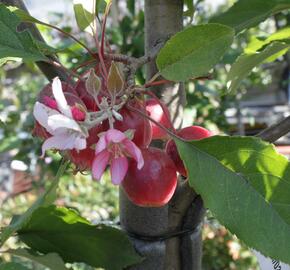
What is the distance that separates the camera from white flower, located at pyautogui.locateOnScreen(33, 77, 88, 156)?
0.41m

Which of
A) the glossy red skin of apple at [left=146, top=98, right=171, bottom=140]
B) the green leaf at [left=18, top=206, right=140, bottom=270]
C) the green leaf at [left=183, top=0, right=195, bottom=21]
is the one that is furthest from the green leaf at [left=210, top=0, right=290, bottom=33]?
the green leaf at [left=18, top=206, right=140, bottom=270]

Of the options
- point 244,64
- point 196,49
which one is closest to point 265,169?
point 196,49

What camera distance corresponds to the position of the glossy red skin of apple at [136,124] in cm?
50

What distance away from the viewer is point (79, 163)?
20.6 inches

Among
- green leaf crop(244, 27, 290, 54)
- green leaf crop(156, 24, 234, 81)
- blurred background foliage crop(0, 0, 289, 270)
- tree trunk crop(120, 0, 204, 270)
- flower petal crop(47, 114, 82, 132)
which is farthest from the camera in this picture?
blurred background foliage crop(0, 0, 289, 270)

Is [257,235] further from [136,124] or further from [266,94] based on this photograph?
[266,94]

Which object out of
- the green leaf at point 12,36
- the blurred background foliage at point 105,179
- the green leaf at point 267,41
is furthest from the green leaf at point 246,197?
the blurred background foliage at point 105,179

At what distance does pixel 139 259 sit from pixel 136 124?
246 millimetres

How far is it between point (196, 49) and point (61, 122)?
180 mm

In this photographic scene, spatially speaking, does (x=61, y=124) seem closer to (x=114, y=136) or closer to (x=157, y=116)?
(x=114, y=136)

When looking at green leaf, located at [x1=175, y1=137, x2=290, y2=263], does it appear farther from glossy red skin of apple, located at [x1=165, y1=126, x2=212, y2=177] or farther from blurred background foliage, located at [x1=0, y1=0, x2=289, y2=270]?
blurred background foliage, located at [x1=0, y1=0, x2=289, y2=270]

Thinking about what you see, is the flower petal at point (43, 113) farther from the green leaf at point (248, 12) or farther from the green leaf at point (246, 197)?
the green leaf at point (248, 12)

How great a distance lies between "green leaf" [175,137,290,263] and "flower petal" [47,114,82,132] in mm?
145

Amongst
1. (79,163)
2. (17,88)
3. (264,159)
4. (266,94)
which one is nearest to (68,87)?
(79,163)
